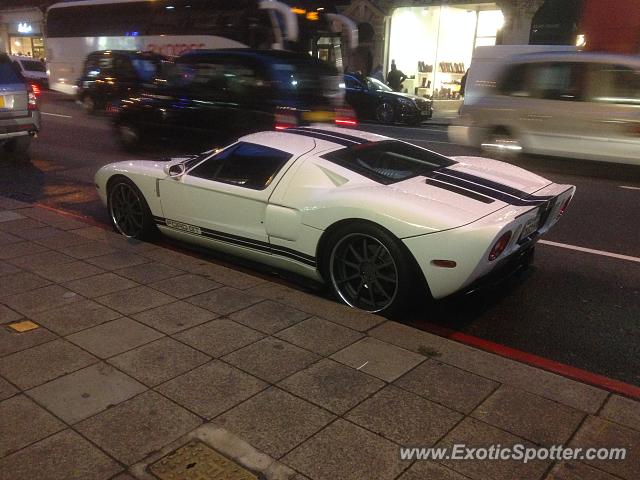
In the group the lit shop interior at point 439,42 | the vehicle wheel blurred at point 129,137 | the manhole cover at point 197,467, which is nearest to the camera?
the manhole cover at point 197,467

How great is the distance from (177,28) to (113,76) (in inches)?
97.8

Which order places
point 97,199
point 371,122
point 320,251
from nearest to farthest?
point 320,251, point 97,199, point 371,122

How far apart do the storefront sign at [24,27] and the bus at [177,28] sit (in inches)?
816

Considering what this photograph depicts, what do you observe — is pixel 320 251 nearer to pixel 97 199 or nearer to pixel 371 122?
pixel 97 199

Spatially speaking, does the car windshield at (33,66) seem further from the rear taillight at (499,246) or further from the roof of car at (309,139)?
the rear taillight at (499,246)

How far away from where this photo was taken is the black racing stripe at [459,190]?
418cm

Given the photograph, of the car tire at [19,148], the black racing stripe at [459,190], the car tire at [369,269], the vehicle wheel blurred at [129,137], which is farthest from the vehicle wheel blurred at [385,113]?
the car tire at [369,269]

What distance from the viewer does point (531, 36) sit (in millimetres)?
21844

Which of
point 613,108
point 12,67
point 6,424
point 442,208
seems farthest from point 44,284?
point 613,108

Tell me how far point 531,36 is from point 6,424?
22.9 meters

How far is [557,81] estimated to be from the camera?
9.94 meters

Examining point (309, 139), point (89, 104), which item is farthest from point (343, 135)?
point (89, 104)

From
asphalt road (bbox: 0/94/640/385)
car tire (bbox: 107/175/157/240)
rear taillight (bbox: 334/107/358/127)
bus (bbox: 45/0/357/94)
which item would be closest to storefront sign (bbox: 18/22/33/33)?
bus (bbox: 45/0/357/94)

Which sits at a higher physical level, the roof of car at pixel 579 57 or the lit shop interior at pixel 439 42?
the lit shop interior at pixel 439 42
